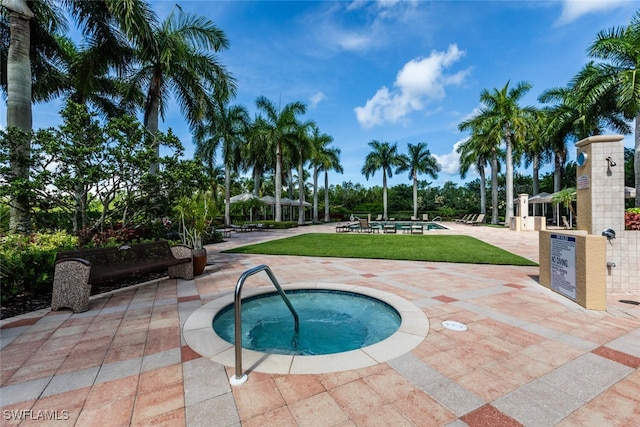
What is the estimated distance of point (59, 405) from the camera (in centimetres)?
211

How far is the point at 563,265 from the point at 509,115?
23453 mm

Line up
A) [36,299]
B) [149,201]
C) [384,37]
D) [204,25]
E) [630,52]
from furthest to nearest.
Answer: [630,52]
[204,25]
[384,37]
[149,201]
[36,299]

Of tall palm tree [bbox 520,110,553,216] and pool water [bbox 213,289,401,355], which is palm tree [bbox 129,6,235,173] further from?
tall palm tree [bbox 520,110,553,216]

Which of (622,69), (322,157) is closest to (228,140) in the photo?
(322,157)

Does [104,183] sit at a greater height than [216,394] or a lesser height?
greater

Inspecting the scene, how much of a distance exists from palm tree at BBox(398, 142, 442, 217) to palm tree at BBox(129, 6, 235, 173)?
28.7 m

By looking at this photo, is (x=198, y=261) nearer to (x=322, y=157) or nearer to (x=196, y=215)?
(x=196, y=215)

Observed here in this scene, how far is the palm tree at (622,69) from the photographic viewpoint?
1265 centimetres

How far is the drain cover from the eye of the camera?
347 cm

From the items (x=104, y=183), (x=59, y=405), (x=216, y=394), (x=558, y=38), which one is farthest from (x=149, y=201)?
(x=558, y=38)

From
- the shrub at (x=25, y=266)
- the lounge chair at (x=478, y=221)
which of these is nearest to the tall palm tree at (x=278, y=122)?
the shrub at (x=25, y=266)

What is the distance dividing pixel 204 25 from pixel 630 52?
20.7 meters

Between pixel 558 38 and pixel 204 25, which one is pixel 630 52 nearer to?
pixel 558 38

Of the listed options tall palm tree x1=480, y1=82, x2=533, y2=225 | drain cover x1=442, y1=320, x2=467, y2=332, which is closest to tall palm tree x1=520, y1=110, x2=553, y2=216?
tall palm tree x1=480, y1=82, x2=533, y2=225
